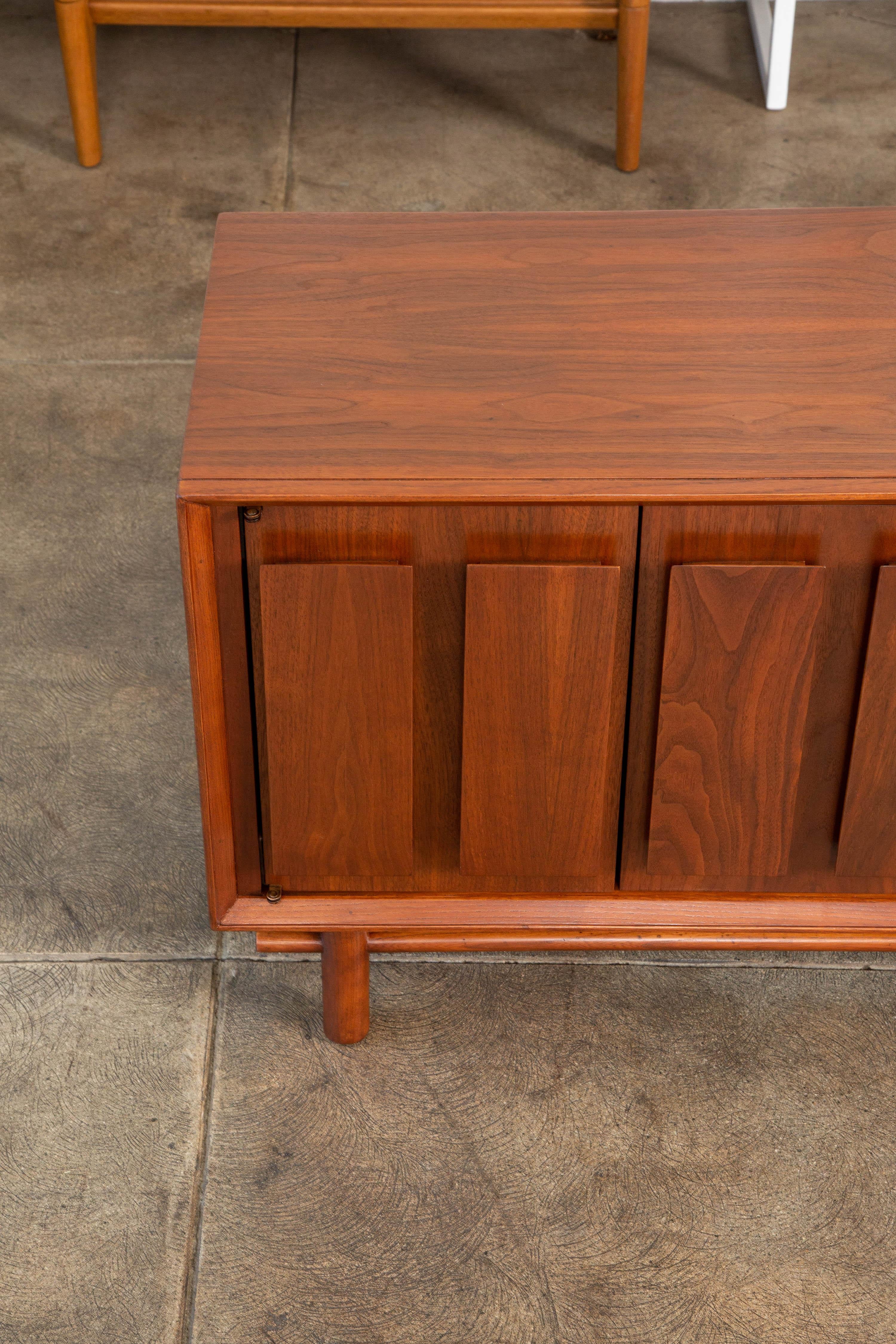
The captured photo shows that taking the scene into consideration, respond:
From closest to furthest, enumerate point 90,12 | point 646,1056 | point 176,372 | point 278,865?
point 278,865
point 646,1056
point 176,372
point 90,12

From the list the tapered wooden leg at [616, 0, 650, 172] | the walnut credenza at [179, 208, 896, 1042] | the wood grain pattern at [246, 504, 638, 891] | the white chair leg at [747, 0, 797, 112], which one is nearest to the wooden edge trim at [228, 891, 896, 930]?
the walnut credenza at [179, 208, 896, 1042]

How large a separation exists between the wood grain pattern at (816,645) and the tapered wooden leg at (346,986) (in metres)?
0.29

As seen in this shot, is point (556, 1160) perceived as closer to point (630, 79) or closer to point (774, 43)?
point (630, 79)

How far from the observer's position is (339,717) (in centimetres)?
136

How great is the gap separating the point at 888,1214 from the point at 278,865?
0.69m

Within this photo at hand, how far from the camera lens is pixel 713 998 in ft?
5.53

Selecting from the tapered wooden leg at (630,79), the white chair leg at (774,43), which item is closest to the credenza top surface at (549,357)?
the tapered wooden leg at (630,79)

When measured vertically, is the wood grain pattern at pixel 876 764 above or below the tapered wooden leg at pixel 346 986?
above

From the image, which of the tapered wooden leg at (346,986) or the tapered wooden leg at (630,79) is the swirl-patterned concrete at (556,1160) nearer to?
the tapered wooden leg at (346,986)

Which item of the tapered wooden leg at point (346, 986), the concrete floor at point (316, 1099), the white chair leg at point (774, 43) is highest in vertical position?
the white chair leg at point (774, 43)

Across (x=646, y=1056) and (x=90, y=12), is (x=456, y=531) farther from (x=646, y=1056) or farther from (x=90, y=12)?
(x=90, y=12)

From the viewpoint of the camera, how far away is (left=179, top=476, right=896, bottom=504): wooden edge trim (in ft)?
4.13

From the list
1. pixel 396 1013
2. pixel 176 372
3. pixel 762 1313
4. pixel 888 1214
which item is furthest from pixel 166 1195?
pixel 176 372

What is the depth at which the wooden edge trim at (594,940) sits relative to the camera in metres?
1.53
